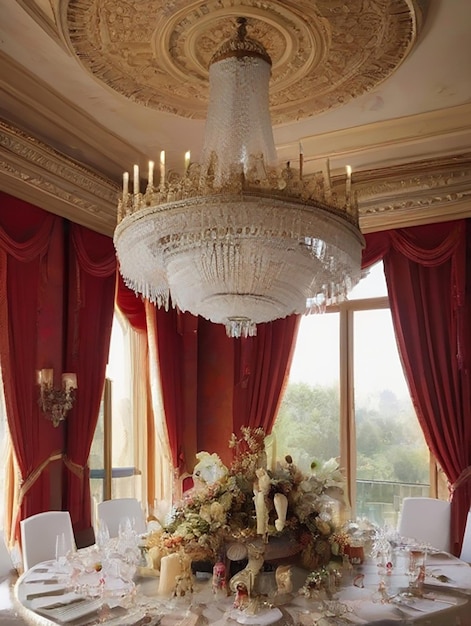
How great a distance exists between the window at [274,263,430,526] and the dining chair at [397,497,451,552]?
0.92m

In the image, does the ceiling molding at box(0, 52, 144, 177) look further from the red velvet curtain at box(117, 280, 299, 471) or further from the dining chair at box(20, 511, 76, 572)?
the dining chair at box(20, 511, 76, 572)

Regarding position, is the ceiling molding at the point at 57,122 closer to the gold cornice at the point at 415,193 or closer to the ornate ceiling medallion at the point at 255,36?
the ornate ceiling medallion at the point at 255,36

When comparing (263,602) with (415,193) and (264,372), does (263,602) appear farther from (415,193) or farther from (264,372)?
(415,193)

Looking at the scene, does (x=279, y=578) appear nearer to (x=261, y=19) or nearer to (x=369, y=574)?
(x=369, y=574)

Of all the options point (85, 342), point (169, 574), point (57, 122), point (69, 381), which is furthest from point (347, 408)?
point (57, 122)

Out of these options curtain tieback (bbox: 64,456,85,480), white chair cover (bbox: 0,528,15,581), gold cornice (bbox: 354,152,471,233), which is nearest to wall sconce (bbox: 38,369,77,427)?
curtain tieback (bbox: 64,456,85,480)

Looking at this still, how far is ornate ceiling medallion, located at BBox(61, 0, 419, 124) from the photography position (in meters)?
3.01

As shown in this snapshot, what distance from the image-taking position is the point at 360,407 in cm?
574

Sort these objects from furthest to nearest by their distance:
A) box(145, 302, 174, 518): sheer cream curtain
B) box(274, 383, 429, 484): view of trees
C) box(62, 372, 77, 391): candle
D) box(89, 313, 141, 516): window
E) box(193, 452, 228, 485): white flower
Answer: box(145, 302, 174, 518): sheer cream curtain < box(89, 313, 141, 516): window < box(274, 383, 429, 484): view of trees < box(62, 372, 77, 391): candle < box(193, 452, 228, 485): white flower

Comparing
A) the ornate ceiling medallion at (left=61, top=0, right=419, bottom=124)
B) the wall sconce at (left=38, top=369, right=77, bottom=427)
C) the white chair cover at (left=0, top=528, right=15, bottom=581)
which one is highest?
the ornate ceiling medallion at (left=61, top=0, right=419, bottom=124)

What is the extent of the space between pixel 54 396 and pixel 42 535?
3.52 feet

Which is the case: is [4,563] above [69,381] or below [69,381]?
below

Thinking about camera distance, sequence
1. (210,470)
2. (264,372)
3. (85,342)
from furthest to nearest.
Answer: (264,372) → (85,342) → (210,470)

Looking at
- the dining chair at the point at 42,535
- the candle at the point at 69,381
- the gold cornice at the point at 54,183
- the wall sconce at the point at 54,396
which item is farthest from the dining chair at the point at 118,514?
the gold cornice at the point at 54,183
